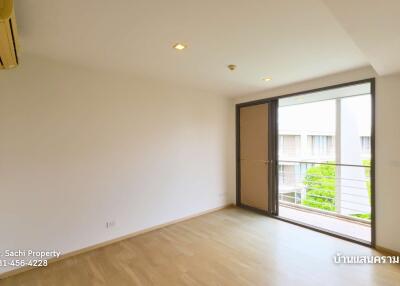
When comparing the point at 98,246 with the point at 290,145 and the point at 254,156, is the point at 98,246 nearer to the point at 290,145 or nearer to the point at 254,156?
the point at 254,156

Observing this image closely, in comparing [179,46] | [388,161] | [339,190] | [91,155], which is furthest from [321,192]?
[91,155]

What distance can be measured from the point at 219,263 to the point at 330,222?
8.06 ft

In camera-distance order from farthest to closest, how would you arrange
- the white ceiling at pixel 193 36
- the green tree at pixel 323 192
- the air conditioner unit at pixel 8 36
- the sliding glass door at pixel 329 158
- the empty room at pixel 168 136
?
the green tree at pixel 323 192 < the sliding glass door at pixel 329 158 < the empty room at pixel 168 136 < the white ceiling at pixel 193 36 < the air conditioner unit at pixel 8 36

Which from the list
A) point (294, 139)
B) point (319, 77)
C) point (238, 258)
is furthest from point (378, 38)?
point (294, 139)

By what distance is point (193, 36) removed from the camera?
2031mm

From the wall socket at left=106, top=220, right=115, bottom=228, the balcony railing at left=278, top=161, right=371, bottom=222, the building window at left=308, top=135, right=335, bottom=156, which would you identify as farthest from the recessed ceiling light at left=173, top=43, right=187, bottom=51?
the building window at left=308, top=135, right=335, bottom=156

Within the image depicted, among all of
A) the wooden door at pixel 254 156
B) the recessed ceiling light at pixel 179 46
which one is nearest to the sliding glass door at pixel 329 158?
the wooden door at pixel 254 156

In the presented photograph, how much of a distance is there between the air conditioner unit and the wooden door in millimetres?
3628

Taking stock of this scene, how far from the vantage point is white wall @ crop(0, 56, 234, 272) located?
2426 millimetres

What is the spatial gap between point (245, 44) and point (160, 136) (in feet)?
6.56

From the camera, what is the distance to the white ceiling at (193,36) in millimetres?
1601

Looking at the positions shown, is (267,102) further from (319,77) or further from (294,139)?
(294,139)

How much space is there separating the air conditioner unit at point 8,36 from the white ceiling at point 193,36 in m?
0.25

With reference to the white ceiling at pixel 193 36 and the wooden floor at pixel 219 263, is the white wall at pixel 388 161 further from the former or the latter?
the white ceiling at pixel 193 36
